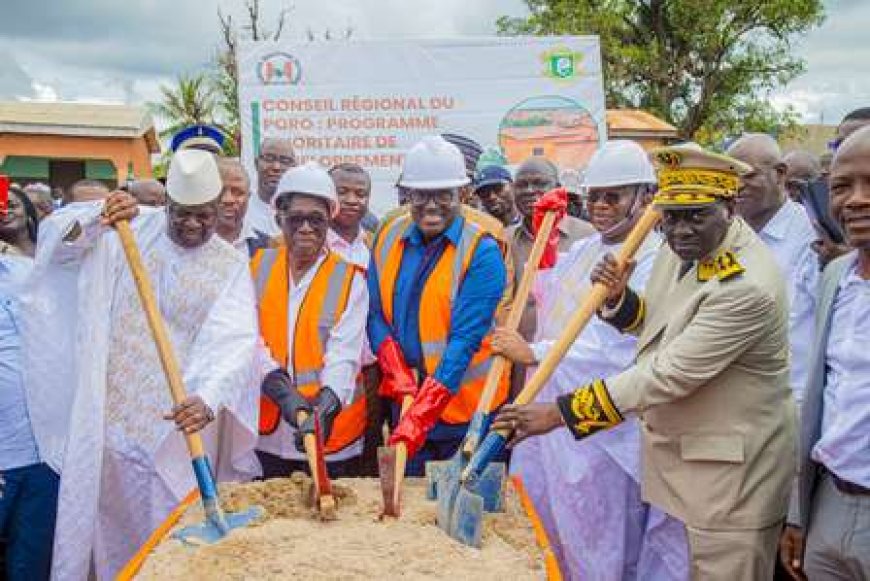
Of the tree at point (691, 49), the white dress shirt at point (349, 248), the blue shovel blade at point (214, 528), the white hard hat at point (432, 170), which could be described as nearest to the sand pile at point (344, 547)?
the blue shovel blade at point (214, 528)

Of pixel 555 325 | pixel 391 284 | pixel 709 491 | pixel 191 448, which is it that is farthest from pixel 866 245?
pixel 191 448

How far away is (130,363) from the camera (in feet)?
12.2

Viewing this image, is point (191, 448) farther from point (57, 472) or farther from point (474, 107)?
point (474, 107)

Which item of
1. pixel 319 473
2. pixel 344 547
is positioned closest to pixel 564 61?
pixel 319 473

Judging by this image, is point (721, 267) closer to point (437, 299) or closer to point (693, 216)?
point (693, 216)

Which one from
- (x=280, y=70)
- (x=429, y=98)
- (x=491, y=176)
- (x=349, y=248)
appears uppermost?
(x=280, y=70)

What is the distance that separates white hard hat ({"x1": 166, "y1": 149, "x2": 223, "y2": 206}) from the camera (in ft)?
11.6

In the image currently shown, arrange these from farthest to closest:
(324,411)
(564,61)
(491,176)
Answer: (564,61) < (491,176) < (324,411)

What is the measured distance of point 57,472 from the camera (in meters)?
3.88

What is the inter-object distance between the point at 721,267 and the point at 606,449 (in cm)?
115

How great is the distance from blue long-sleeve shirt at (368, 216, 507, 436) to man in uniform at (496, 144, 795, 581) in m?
0.75

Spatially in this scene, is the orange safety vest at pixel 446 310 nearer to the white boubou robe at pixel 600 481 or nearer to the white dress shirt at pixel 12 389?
the white boubou robe at pixel 600 481

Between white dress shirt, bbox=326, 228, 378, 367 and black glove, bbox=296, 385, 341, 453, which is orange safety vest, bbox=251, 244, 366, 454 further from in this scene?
white dress shirt, bbox=326, 228, 378, 367

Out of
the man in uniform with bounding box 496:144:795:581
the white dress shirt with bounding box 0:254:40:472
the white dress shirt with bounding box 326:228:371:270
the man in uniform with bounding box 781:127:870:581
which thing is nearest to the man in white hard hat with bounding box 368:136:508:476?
the man in uniform with bounding box 496:144:795:581
